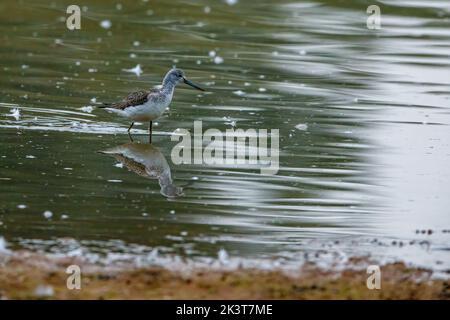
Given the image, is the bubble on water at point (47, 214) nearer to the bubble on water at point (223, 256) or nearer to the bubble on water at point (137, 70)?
the bubble on water at point (223, 256)

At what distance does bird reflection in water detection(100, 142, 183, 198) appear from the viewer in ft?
34.8

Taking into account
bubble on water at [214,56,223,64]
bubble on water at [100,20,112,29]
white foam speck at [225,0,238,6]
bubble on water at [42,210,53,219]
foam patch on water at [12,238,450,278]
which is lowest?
foam patch on water at [12,238,450,278]

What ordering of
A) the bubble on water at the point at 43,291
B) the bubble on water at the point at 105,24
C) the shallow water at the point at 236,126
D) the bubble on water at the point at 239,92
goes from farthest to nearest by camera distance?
the bubble on water at the point at 105,24
the bubble on water at the point at 239,92
the shallow water at the point at 236,126
the bubble on water at the point at 43,291

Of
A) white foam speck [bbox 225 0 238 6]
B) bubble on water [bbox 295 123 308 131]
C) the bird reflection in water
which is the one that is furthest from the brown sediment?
white foam speck [bbox 225 0 238 6]

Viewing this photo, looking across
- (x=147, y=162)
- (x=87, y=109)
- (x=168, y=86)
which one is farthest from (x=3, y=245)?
(x=87, y=109)

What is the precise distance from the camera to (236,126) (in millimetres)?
13320

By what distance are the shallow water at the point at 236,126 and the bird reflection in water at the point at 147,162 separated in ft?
0.14

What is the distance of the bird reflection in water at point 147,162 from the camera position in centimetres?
1061

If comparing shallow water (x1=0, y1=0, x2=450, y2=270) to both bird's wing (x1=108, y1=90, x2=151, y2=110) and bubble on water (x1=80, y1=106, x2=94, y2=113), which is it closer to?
bubble on water (x1=80, y1=106, x2=94, y2=113)

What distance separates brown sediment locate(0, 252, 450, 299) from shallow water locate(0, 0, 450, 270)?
42 centimetres

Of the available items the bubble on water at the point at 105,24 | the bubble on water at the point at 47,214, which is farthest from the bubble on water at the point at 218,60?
the bubble on water at the point at 47,214
